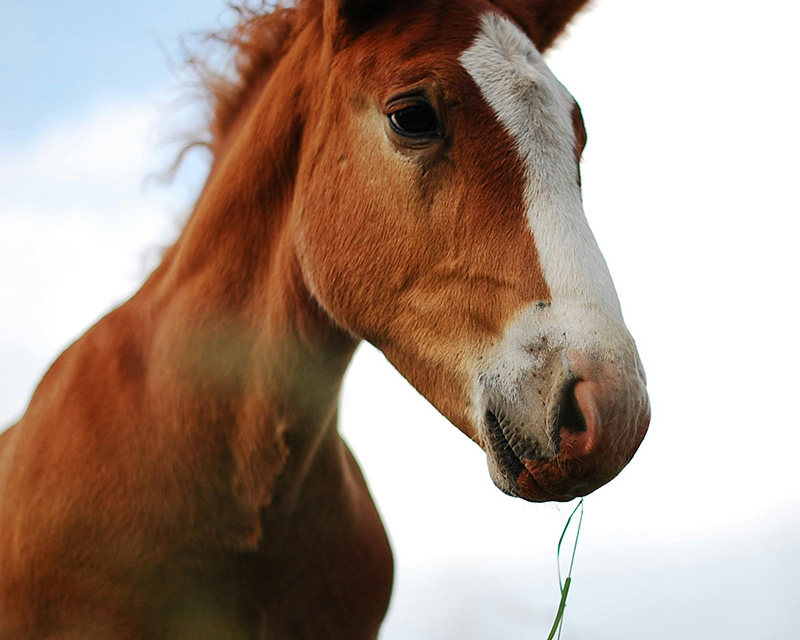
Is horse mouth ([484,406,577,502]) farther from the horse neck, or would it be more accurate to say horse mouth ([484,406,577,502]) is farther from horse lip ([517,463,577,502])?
the horse neck

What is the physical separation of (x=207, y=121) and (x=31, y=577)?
1730 millimetres

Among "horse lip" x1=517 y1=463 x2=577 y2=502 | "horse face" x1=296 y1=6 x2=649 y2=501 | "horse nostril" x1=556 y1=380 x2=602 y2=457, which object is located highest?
"horse face" x1=296 y1=6 x2=649 y2=501

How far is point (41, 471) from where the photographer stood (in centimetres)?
261

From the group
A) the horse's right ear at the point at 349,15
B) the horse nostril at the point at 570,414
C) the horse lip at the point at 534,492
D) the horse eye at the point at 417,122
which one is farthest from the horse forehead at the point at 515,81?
the horse lip at the point at 534,492

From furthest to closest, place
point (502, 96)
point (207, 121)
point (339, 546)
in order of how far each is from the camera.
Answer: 1. point (207, 121)
2. point (339, 546)
3. point (502, 96)

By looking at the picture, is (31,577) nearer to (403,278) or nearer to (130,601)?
(130,601)

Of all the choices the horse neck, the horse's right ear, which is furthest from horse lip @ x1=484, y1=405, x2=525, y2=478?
the horse's right ear

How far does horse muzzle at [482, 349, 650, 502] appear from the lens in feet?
5.72

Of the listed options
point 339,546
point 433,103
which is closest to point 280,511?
point 339,546

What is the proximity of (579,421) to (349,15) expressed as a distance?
143cm

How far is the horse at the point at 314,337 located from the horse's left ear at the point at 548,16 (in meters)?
→ 0.01

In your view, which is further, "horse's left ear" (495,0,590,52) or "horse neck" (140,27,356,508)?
"horse's left ear" (495,0,590,52)

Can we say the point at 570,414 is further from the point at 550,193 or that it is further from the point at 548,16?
the point at 548,16

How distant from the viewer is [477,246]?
2090 millimetres
